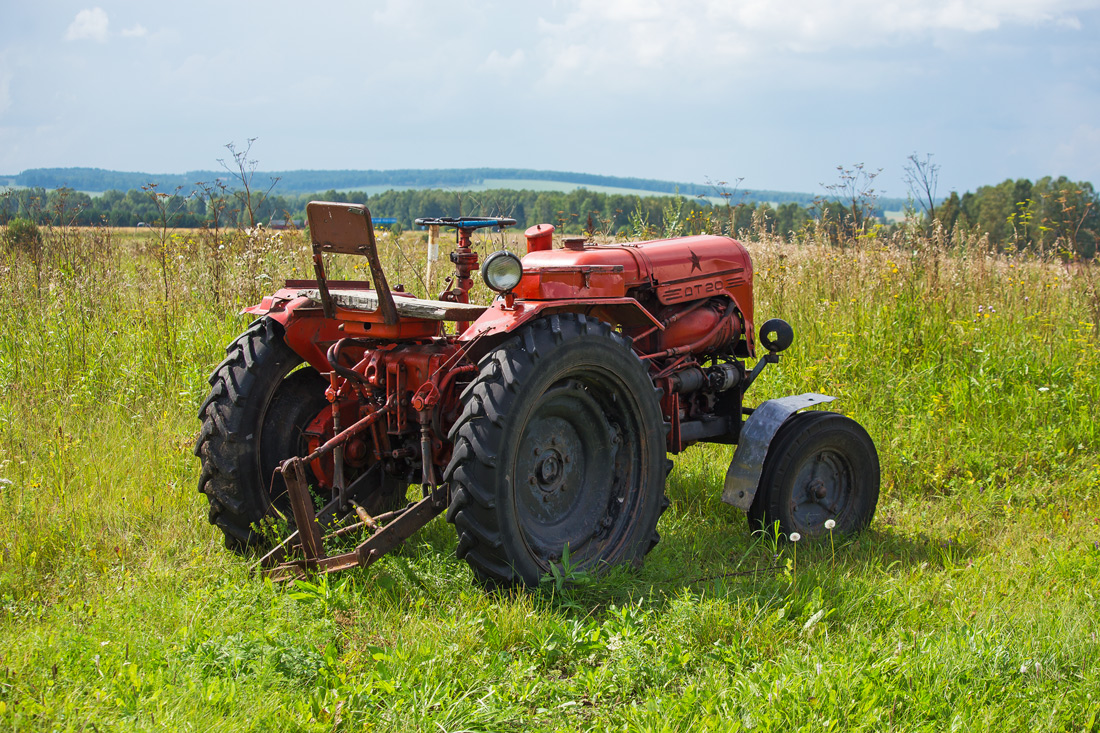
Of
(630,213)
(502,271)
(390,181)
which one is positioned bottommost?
(502,271)

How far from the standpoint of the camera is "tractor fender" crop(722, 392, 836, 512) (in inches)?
170

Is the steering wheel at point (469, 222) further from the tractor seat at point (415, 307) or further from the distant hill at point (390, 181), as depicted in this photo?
the distant hill at point (390, 181)

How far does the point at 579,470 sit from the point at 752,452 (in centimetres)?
100

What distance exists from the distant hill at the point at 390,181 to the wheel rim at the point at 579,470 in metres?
4.02

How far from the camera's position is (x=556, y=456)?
3.76 m

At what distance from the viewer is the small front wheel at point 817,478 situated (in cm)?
437

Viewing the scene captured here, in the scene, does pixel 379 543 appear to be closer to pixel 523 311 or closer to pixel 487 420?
pixel 487 420

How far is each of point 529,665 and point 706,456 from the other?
291 cm

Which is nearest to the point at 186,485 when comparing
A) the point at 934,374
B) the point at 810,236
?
the point at 934,374

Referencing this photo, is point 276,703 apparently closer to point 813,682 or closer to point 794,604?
point 813,682

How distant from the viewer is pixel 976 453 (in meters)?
5.66

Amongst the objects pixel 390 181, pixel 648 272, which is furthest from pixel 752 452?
pixel 390 181

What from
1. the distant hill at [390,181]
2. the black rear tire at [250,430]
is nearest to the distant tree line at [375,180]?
the distant hill at [390,181]

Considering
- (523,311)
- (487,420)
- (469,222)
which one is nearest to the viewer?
(487,420)
